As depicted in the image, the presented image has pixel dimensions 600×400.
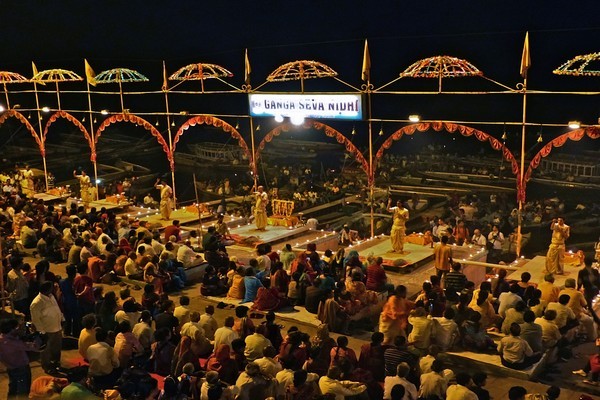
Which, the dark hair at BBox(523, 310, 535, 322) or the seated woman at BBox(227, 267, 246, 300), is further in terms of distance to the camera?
the seated woman at BBox(227, 267, 246, 300)

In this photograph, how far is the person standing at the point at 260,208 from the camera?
1812 cm

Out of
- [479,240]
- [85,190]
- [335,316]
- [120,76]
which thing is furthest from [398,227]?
[85,190]

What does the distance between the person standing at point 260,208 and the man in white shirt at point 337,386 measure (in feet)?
34.2

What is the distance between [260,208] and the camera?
1830 cm

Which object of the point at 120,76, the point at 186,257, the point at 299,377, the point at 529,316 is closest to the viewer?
the point at 299,377

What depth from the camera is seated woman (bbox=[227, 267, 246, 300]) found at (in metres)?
12.5

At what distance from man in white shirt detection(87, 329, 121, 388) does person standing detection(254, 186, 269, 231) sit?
31.5 ft

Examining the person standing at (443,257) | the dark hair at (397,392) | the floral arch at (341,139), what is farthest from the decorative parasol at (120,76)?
the dark hair at (397,392)

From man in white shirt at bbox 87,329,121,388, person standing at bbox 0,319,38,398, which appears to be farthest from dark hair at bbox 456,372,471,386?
person standing at bbox 0,319,38,398

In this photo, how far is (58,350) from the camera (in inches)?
386

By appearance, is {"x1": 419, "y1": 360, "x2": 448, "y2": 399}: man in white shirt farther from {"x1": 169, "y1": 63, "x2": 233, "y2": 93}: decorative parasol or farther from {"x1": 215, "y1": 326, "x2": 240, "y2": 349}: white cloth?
{"x1": 169, "y1": 63, "x2": 233, "y2": 93}: decorative parasol

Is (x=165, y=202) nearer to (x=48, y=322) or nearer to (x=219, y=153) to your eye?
(x=48, y=322)

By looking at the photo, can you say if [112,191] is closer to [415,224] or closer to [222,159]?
[415,224]

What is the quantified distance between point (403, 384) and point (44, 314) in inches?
204
